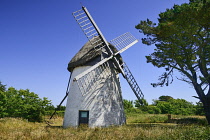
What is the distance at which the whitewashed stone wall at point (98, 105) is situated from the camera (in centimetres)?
1345

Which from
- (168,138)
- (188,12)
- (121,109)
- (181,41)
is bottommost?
(168,138)

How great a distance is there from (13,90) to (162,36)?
66.3 ft

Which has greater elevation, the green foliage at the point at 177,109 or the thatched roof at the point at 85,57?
the thatched roof at the point at 85,57

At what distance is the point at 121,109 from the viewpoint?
1496 cm

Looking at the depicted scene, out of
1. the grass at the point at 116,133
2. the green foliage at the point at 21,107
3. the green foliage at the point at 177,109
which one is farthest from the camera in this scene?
the green foliage at the point at 177,109

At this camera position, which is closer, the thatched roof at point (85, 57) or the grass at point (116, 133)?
the grass at point (116, 133)

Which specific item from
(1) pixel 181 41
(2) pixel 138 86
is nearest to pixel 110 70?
(2) pixel 138 86

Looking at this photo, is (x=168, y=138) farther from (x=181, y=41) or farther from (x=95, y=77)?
(x=181, y=41)

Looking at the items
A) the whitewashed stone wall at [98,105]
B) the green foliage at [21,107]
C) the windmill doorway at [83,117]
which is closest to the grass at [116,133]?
the windmill doorway at [83,117]

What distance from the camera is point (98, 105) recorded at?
13609 mm

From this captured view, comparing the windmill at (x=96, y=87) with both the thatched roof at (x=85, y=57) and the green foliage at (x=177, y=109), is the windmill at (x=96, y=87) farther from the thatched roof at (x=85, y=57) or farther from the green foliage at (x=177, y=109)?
the green foliage at (x=177, y=109)

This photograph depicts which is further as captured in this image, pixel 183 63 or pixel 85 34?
pixel 183 63

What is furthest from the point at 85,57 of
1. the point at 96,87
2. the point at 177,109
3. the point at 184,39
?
the point at 177,109

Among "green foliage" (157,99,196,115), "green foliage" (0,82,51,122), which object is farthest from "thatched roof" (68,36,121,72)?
"green foliage" (157,99,196,115)
